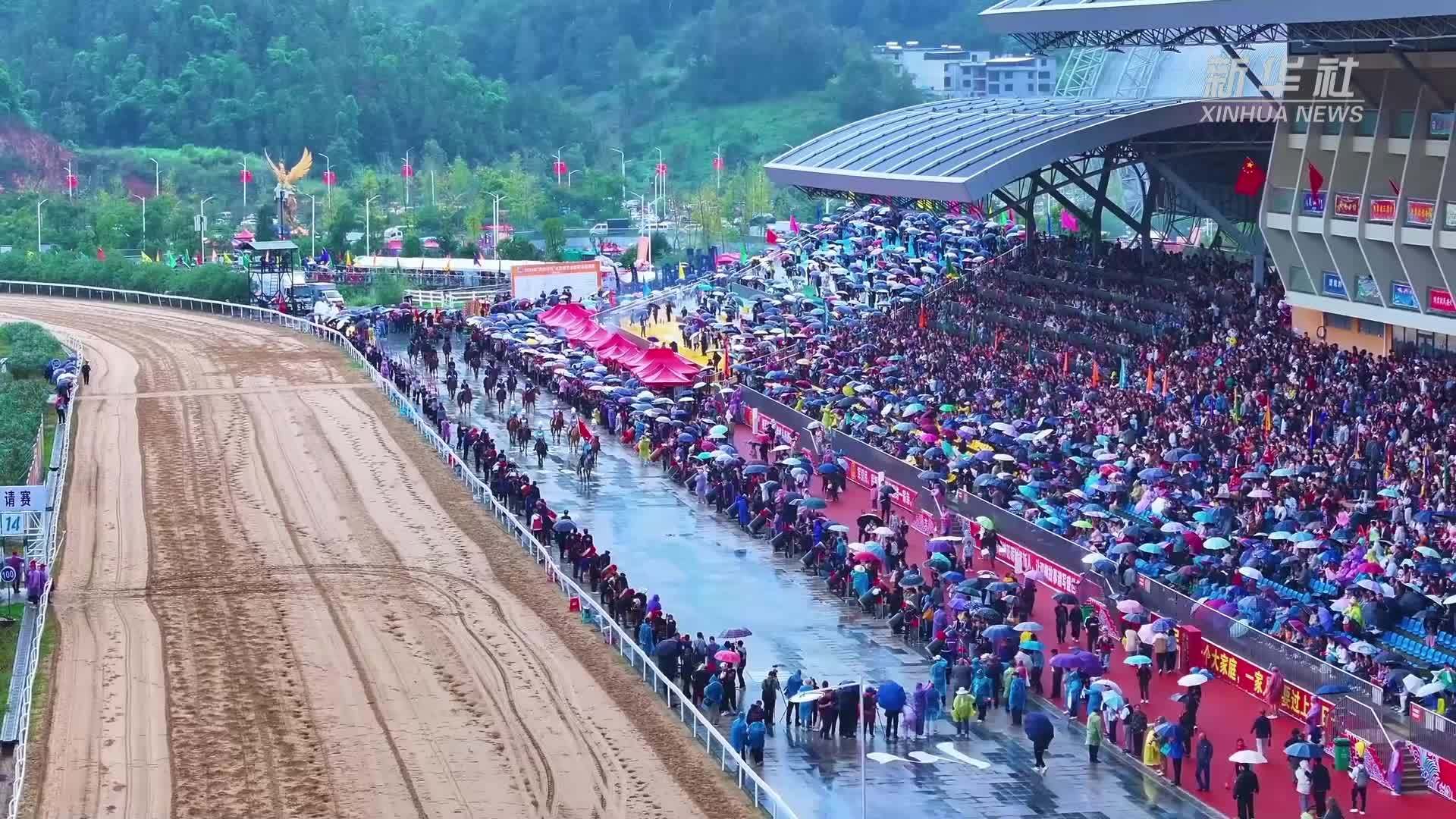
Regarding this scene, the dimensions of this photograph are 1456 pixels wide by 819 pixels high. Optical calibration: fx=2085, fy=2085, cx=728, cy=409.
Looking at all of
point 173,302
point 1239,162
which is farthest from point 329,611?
point 173,302

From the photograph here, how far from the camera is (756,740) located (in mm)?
21531

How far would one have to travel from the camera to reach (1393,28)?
32.0m

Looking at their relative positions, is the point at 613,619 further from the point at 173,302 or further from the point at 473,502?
the point at 173,302

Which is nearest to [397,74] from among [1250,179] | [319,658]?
[1250,179]

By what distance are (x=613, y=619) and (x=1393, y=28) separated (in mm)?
15321

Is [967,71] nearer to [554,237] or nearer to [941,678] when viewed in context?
[554,237]

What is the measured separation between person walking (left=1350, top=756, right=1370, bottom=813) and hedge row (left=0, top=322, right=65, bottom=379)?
35946 millimetres

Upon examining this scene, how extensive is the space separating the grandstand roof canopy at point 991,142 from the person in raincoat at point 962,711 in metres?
19.7

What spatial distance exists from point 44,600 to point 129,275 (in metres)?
47.8

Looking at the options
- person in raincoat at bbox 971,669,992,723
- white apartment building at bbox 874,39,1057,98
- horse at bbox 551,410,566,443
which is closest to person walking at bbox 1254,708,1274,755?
person in raincoat at bbox 971,669,992,723

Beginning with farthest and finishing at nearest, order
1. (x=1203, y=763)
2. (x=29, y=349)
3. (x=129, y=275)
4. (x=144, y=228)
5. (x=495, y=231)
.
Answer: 1. (x=495, y=231)
2. (x=144, y=228)
3. (x=129, y=275)
4. (x=29, y=349)
5. (x=1203, y=763)

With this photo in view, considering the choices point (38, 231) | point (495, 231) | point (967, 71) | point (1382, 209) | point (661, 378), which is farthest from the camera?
point (967, 71)

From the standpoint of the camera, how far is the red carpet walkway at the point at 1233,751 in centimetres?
2077

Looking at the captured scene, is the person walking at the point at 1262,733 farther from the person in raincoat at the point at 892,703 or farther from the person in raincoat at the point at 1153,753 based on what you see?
the person in raincoat at the point at 892,703
